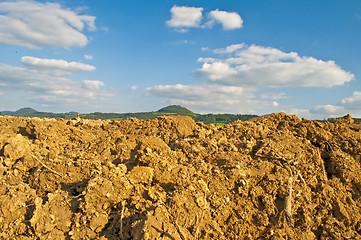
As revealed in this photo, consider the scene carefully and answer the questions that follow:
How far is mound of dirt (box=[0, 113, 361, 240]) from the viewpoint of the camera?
157 inches

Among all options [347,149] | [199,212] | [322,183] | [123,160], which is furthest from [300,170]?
[123,160]

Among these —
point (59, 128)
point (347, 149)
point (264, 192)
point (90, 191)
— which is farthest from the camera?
point (59, 128)

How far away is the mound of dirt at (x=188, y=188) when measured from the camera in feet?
13.1

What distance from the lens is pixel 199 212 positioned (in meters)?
4.26

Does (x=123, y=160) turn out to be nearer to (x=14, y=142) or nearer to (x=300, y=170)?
(x=14, y=142)

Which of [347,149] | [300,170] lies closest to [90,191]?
[300,170]

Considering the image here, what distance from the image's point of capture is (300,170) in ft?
18.7

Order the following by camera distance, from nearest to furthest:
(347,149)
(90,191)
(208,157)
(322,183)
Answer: (90,191) < (322,183) < (208,157) < (347,149)

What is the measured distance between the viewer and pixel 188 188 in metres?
4.50

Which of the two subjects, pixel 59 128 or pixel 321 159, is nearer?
pixel 321 159

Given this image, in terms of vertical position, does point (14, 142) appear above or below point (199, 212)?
above

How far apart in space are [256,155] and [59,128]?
23.3ft

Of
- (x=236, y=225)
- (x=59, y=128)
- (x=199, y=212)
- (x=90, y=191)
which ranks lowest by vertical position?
(x=236, y=225)

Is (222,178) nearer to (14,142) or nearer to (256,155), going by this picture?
(256,155)
